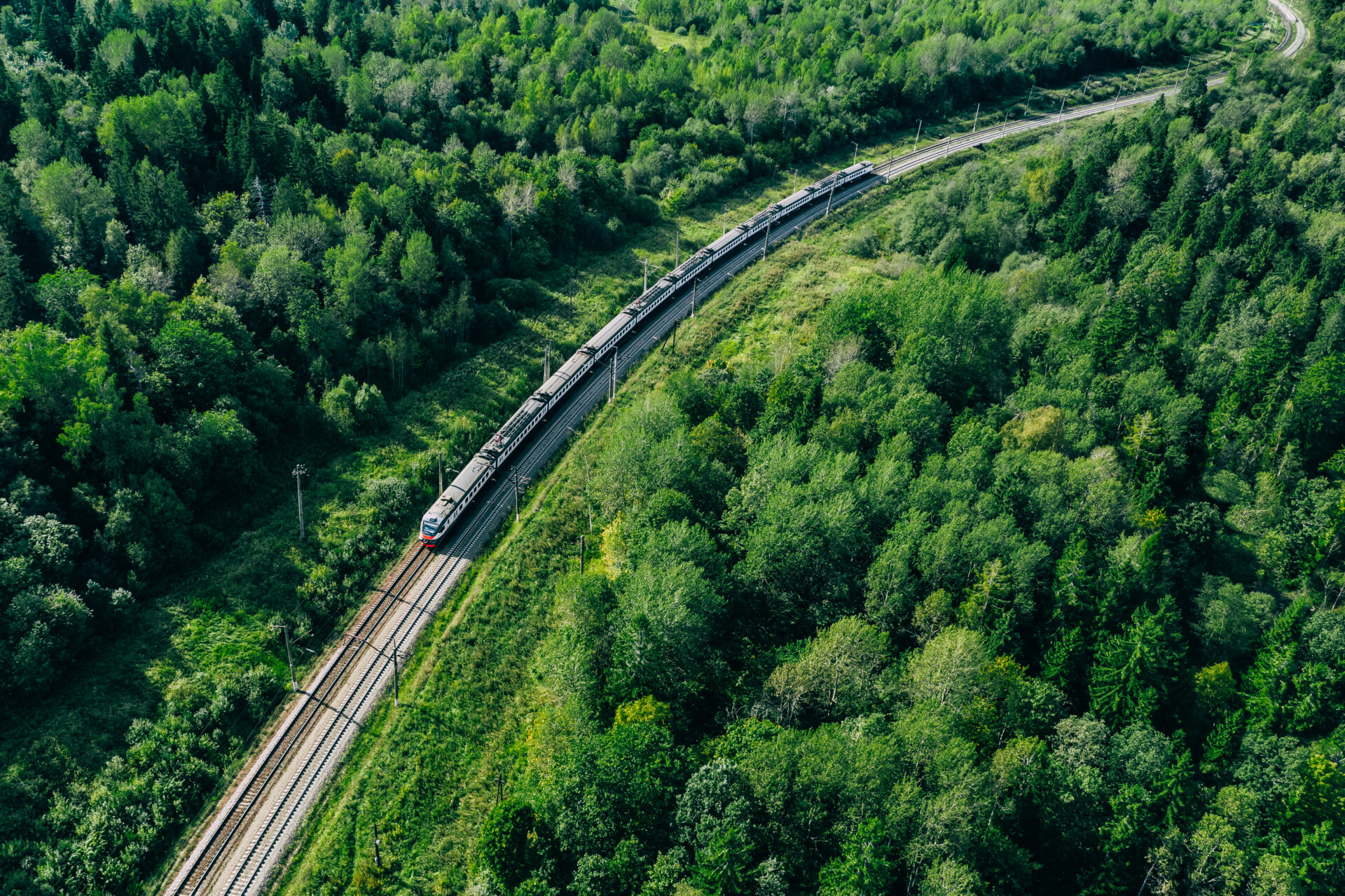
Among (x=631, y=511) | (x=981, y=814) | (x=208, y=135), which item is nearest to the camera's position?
(x=981, y=814)

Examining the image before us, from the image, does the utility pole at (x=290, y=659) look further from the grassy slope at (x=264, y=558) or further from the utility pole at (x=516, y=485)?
the utility pole at (x=516, y=485)

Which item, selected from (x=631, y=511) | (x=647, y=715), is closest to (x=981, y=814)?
(x=647, y=715)

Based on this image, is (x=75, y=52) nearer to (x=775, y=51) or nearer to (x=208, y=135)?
(x=208, y=135)

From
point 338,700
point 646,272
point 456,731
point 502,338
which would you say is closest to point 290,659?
point 338,700

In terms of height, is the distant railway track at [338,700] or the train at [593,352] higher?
the train at [593,352]

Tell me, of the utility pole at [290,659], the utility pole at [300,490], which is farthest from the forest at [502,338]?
the utility pole at [300,490]

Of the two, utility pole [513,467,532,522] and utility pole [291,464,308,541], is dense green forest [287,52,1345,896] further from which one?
utility pole [291,464,308,541]
